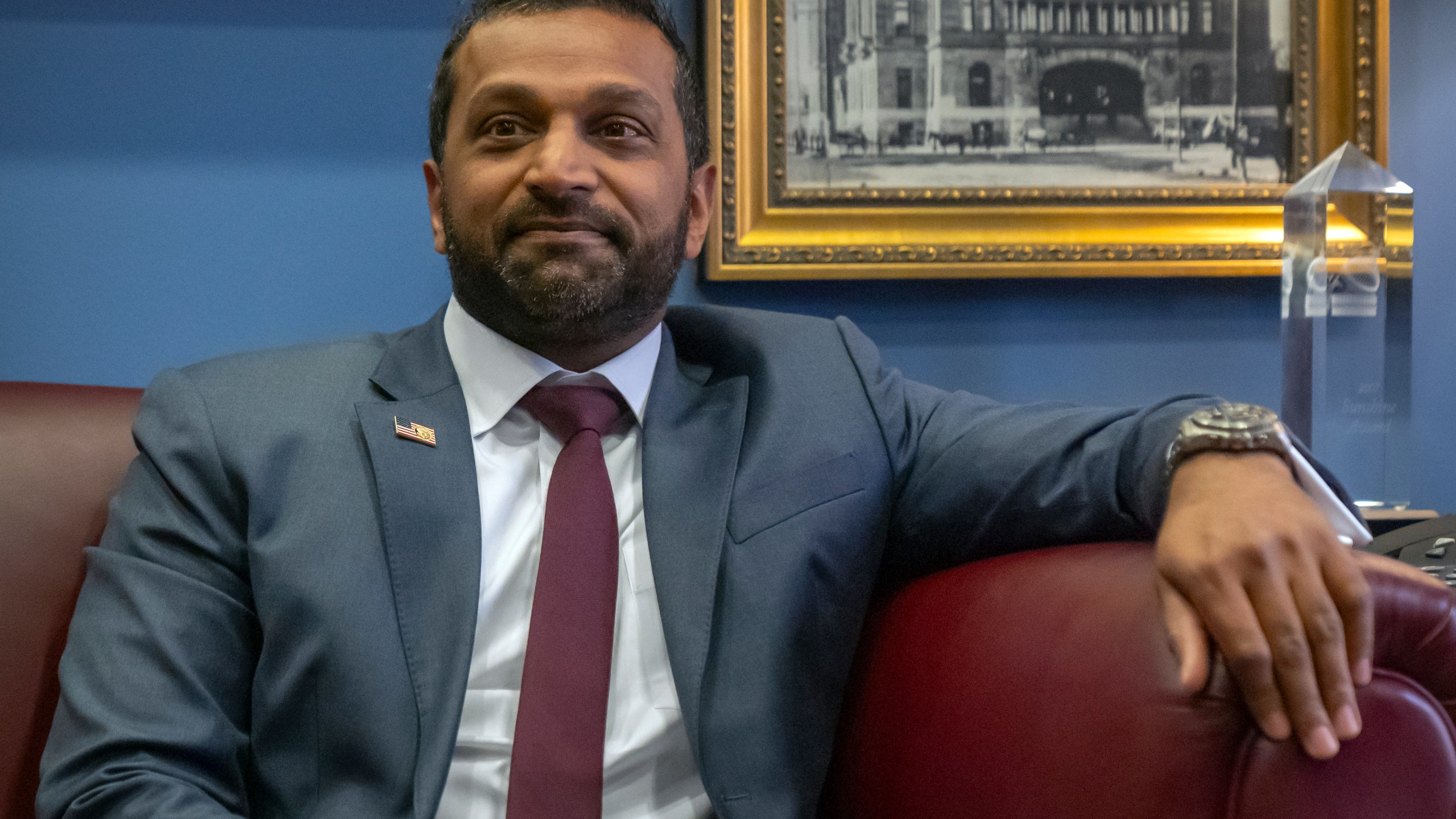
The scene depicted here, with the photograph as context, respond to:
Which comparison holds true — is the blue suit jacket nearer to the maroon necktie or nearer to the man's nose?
the maroon necktie

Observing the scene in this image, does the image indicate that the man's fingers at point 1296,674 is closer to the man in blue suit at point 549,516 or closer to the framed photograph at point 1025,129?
the man in blue suit at point 549,516

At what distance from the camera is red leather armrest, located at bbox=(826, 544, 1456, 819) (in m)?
0.78

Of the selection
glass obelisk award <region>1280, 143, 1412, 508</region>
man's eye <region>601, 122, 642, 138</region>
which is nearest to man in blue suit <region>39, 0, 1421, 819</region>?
man's eye <region>601, 122, 642, 138</region>

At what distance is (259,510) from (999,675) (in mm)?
750

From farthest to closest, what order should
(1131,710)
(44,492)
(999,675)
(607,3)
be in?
(607,3), (44,492), (999,675), (1131,710)

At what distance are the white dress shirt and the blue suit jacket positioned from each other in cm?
4

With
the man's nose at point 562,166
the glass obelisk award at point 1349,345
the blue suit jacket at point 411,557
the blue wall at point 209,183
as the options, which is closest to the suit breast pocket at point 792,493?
the blue suit jacket at point 411,557

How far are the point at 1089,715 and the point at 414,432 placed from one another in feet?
2.42

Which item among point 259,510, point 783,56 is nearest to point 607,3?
point 783,56

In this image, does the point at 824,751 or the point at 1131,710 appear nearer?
the point at 1131,710

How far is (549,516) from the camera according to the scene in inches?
45.6

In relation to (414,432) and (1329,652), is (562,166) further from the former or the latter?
(1329,652)

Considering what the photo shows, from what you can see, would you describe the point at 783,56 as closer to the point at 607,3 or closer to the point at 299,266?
the point at 607,3

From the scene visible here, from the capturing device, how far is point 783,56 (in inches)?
69.1
